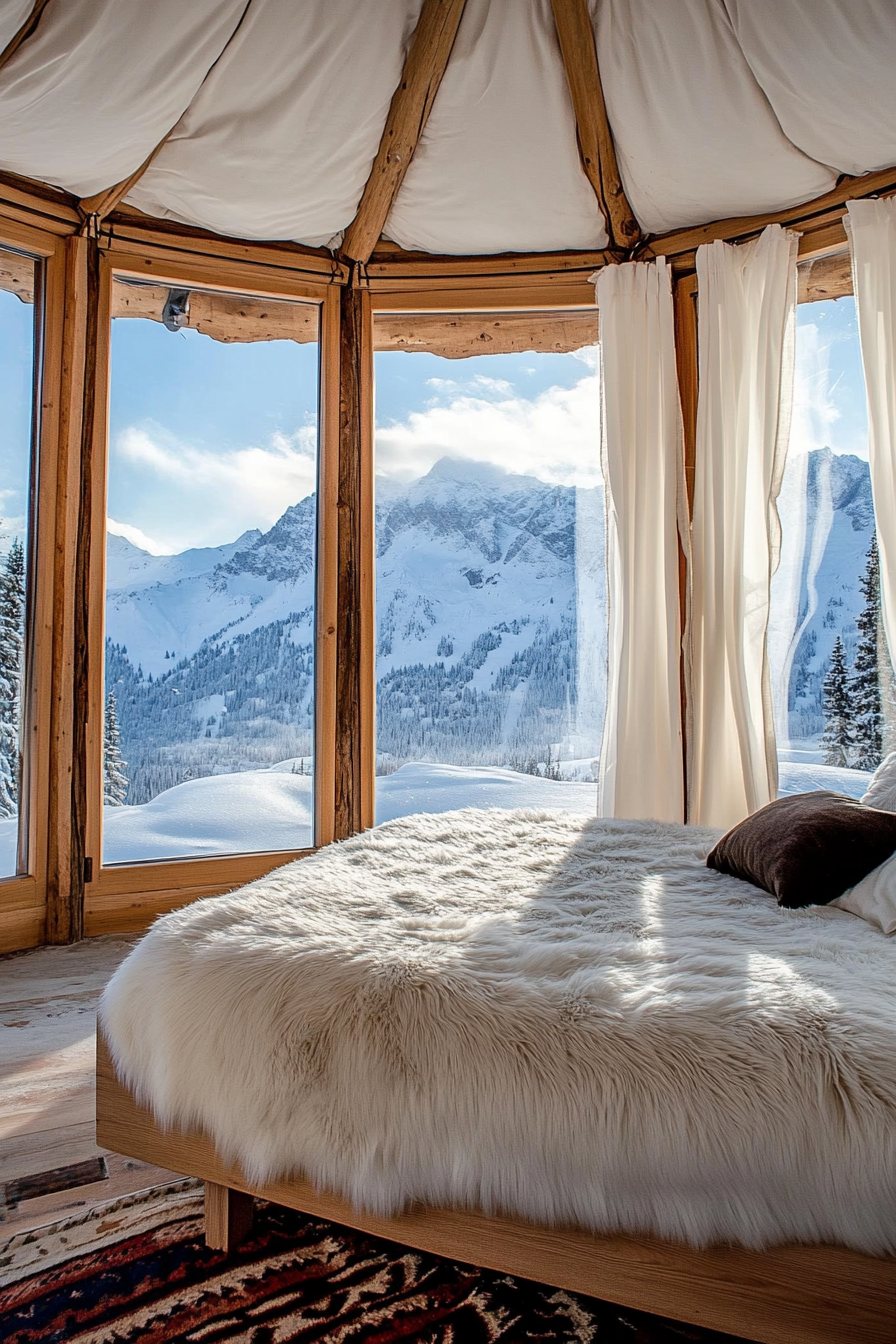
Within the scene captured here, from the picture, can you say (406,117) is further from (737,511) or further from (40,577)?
(40,577)

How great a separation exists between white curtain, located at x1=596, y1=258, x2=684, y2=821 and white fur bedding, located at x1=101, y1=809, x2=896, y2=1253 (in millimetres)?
1777

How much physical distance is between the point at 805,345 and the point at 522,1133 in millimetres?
3178

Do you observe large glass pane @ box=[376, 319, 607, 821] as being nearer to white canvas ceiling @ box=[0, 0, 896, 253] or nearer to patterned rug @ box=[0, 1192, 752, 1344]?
white canvas ceiling @ box=[0, 0, 896, 253]

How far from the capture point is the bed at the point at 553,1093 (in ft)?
3.14

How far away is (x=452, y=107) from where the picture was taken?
2.87m

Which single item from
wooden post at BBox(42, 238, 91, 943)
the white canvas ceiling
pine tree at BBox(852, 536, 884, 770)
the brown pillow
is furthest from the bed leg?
the white canvas ceiling

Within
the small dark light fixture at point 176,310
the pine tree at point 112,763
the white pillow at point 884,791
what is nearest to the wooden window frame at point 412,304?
the small dark light fixture at point 176,310

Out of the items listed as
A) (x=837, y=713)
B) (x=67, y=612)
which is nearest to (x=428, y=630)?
(x=67, y=612)

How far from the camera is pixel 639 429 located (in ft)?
11.1

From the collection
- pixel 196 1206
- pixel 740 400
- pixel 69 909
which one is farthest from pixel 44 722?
pixel 740 400

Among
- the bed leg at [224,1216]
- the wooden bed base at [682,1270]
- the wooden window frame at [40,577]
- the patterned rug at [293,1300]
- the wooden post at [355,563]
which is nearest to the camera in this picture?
the wooden bed base at [682,1270]

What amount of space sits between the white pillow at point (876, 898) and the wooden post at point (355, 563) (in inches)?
88.0

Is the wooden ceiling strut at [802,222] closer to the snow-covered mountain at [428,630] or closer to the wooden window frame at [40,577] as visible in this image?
the snow-covered mountain at [428,630]

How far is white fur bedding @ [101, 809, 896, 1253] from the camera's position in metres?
0.96
